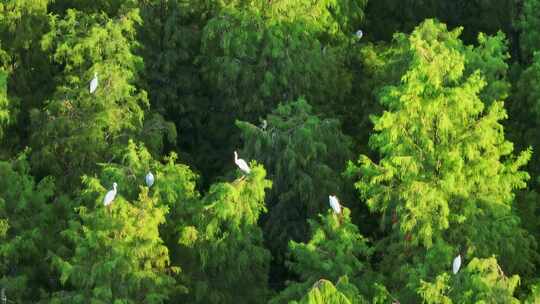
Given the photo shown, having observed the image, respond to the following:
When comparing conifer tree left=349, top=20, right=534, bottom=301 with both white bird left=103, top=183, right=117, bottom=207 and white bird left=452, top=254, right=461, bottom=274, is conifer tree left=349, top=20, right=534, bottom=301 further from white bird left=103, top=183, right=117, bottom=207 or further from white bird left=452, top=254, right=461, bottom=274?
white bird left=103, top=183, right=117, bottom=207

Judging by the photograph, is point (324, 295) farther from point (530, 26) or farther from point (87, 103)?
point (530, 26)

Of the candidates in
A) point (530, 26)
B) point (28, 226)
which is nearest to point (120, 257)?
point (28, 226)

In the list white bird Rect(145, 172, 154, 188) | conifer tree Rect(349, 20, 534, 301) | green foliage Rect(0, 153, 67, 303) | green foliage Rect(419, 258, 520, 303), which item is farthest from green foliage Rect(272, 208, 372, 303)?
green foliage Rect(0, 153, 67, 303)

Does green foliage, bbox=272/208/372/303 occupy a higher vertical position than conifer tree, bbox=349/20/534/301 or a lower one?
lower

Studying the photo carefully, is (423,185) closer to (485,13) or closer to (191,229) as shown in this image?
(191,229)

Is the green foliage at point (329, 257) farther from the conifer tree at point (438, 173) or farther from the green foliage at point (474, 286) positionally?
the green foliage at point (474, 286)

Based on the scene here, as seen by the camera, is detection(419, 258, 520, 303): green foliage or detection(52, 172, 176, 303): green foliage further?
detection(52, 172, 176, 303): green foliage
